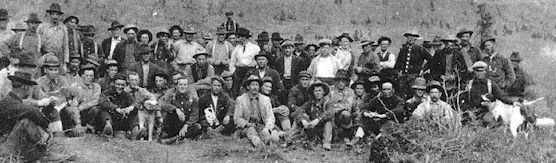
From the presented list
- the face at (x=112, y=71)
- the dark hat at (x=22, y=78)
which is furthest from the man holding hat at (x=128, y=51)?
the dark hat at (x=22, y=78)

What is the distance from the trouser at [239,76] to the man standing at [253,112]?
4.02ft

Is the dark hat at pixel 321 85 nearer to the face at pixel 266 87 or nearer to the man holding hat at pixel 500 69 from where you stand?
the face at pixel 266 87

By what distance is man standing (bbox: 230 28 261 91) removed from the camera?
35.1 feet

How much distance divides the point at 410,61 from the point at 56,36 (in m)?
5.95

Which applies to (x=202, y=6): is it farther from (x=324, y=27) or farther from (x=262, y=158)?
(x=262, y=158)

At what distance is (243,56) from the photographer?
35.6ft

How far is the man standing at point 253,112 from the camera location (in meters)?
9.10

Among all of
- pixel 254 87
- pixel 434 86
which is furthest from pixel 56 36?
pixel 434 86

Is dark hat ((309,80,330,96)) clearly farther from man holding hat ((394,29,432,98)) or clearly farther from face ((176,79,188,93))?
face ((176,79,188,93))

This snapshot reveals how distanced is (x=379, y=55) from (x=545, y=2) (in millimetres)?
17831

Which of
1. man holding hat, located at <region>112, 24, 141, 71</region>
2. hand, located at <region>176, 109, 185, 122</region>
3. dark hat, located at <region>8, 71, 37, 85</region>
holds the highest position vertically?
man holding hat, located at <region>112, 24, 141, 71</region>

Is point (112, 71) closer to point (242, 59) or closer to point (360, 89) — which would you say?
point (242, 59)

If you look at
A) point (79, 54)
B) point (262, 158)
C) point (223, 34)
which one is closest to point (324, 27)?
point (223, 34)

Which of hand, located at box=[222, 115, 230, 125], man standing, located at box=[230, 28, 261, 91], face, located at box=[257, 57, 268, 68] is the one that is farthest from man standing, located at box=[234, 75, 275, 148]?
man standing, located at box=[230, 28, 261, 91]
